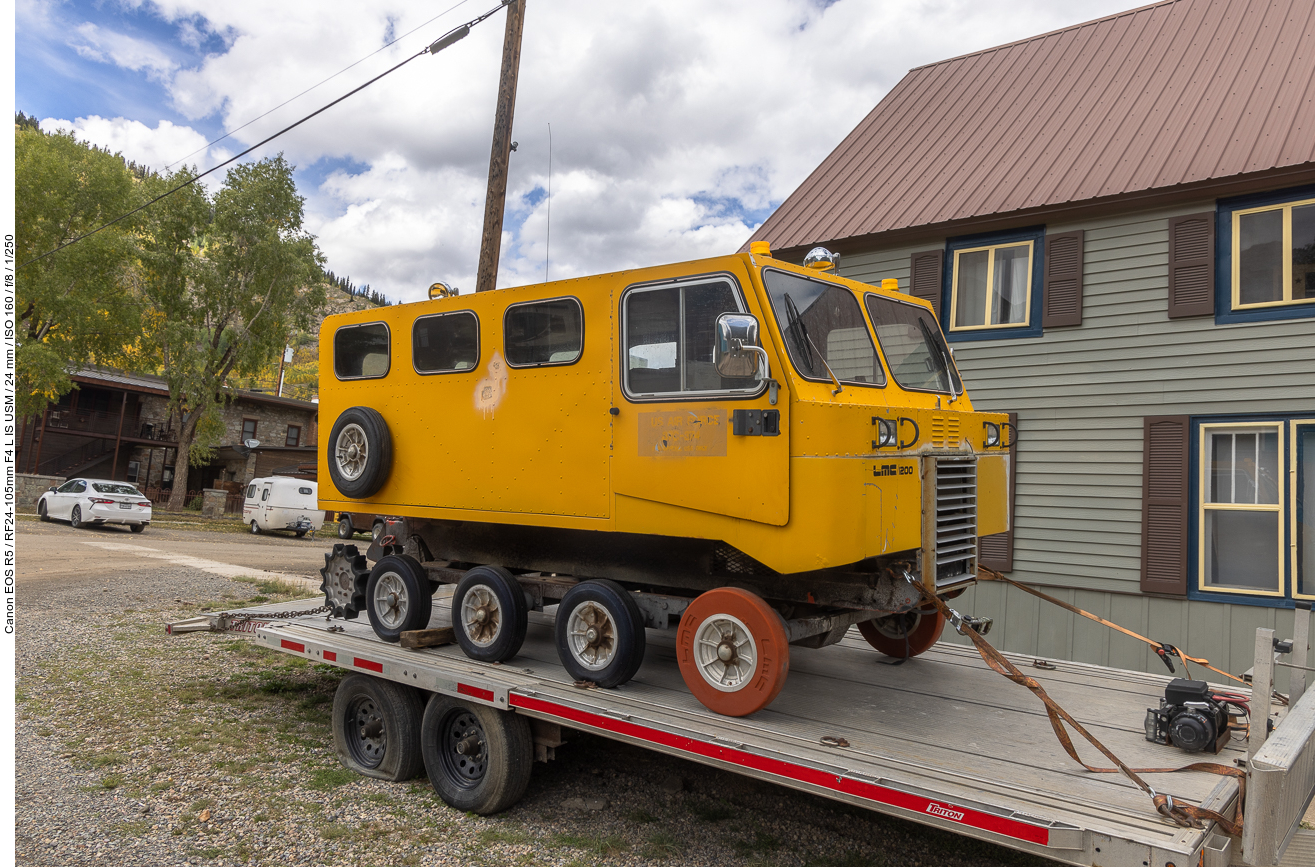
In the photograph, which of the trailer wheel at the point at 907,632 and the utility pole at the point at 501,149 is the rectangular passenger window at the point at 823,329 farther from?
the utility pole at the point at 501,149

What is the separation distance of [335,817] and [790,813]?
109 inches

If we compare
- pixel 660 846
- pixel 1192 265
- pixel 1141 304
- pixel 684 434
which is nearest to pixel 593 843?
pixel 660 846

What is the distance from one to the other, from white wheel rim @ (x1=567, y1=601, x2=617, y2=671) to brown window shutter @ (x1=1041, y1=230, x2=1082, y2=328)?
7.26 m

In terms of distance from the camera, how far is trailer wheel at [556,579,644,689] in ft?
16.5

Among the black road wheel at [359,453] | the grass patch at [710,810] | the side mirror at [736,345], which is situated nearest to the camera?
the side mirror at [736,345]

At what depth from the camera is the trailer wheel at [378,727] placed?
18.8 feet

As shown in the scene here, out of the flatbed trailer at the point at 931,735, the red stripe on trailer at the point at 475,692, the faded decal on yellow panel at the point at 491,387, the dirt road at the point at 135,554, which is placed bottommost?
the dirt road at the point at 135,554

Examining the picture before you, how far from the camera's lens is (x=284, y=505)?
996 inches

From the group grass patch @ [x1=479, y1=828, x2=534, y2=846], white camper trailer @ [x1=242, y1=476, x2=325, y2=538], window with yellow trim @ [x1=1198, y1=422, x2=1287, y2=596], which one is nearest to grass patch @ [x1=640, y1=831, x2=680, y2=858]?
grass patch @ [x1=479, y1=828, x2=534, y2=846]

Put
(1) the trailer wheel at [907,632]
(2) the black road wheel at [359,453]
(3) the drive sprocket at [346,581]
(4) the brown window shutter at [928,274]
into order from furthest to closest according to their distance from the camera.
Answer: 1. (4) the brown window shutter at [928,274]
2. (3) the drive sprocket at [346,581]
3. (2) the black road wheel at [359,453]
4. (1) the trailer wheel at [907,632]

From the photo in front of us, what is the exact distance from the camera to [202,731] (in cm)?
652

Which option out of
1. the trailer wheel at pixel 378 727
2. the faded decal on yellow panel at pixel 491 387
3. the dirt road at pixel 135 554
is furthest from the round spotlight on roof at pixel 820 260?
the dirt road at pixel 135 554

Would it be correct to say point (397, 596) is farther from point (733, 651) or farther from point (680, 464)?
point (733, 651)

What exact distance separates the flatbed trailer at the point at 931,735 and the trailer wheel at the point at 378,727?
8.7 inches
